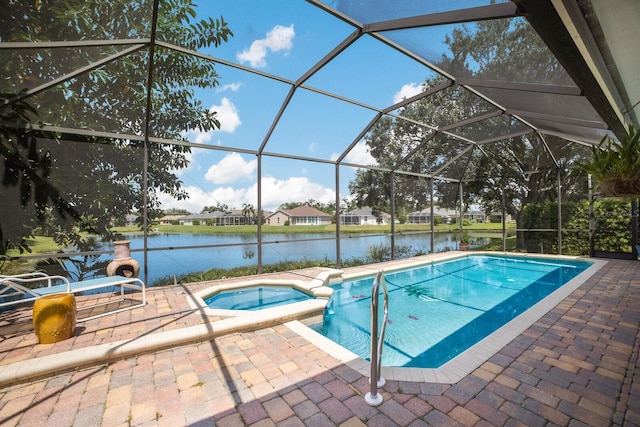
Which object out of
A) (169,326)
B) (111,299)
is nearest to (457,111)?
(169,326)

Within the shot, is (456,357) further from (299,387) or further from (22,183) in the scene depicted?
(22,183)

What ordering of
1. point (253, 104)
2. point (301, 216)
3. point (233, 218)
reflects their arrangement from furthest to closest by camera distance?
point (301, 216) < point (233, 218) < point (253, 104)

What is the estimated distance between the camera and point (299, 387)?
2.22m

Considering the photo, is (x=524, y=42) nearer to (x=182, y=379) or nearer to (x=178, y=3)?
(x=178, y=3)

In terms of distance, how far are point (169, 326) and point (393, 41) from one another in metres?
4.73

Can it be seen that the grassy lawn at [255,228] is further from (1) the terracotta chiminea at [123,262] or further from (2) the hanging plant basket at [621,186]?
(2) the hanging plant basket at [621,186]

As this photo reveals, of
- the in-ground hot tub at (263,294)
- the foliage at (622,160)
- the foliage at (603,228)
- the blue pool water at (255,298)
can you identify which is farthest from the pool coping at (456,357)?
the foliage at (603,228)

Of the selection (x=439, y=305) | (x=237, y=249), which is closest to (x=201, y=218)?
(x=237, y=249)

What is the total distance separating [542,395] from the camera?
6.79 feet

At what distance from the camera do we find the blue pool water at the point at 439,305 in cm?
380

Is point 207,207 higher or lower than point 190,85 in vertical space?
lower

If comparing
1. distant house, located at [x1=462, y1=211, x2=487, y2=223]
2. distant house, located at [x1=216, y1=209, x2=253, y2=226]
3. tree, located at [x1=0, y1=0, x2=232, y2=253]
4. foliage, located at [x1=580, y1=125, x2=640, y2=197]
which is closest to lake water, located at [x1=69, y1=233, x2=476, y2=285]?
distant house, located at [x1=216, y1=209, x2=253, y2=226]

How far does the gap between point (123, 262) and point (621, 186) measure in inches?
257

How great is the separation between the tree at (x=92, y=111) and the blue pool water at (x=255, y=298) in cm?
259
